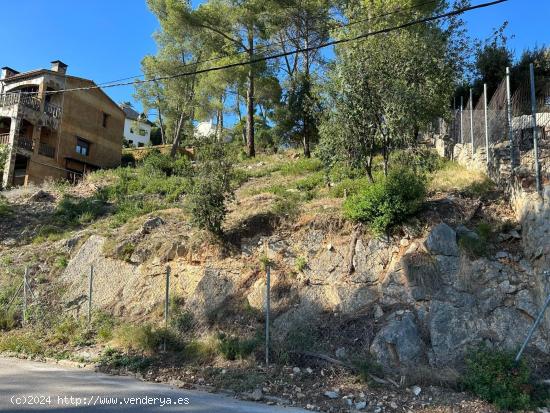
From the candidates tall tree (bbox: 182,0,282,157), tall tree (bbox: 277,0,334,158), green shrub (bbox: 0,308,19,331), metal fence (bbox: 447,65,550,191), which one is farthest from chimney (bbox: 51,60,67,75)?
metal fence (bbox: 447,65,550,191)

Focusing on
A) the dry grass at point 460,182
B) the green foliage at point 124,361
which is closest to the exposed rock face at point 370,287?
the green foliage at point 124,361

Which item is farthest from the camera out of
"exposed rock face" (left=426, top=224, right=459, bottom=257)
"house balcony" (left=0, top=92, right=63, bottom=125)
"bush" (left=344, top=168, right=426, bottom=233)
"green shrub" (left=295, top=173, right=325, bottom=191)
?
"house balcony" (left=0, top=92, right=63, bottom=125)

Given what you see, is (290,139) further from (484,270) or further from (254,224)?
(484,270)

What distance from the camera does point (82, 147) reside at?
32.8 meters

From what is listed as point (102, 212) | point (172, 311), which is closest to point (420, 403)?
point (172, 311)

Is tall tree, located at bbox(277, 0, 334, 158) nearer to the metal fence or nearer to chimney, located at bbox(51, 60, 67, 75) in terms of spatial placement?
the metal fence

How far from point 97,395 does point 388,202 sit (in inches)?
276

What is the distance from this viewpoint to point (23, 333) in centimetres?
1156

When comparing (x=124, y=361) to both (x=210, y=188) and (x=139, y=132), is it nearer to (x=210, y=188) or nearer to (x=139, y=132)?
(x=210, y=188)

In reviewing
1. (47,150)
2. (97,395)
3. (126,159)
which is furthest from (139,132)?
(97,395)

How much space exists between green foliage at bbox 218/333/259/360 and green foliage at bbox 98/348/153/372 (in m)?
1.46

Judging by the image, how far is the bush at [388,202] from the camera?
10516 mm

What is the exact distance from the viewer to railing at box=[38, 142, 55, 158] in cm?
2977

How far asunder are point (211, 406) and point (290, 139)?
19.0m
